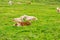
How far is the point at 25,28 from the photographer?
8766 millimetres

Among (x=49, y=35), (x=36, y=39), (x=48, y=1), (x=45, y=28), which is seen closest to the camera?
(x=36, y=39)

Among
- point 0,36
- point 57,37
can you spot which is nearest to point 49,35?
point 57,37

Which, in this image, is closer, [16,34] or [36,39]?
[36,39]

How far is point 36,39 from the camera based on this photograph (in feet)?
23.9

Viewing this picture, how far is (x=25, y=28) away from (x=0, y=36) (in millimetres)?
1496

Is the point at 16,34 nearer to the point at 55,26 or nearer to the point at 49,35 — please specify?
the point at 49,35

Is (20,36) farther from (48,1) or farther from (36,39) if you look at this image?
(48,1)

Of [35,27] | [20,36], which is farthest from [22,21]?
[20,36]

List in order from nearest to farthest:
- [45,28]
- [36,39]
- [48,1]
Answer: [36,39] < [45,28] < [48,1]

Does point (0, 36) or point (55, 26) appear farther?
point (55, 26)

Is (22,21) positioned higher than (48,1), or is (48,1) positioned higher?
(22,21)

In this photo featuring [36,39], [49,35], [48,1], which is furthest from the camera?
[48,1]

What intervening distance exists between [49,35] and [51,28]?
3.20ft

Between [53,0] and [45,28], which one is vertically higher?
[45,28]
